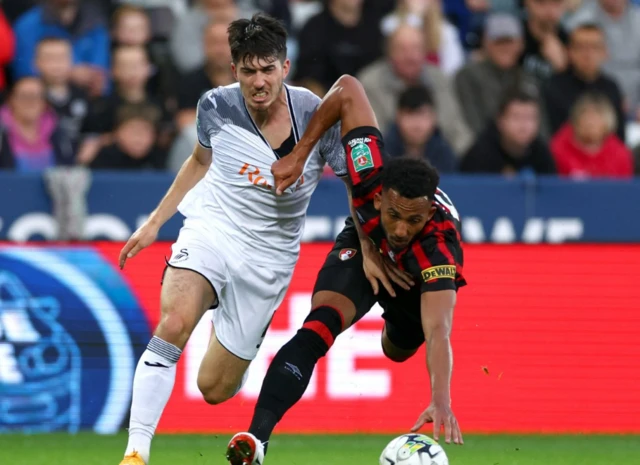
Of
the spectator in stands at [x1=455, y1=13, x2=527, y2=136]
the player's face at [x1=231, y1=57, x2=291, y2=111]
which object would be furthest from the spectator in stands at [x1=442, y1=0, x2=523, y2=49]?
the player's face at [x1=231, y1=57, x2=291, y2=111]

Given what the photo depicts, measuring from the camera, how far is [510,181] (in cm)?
1029

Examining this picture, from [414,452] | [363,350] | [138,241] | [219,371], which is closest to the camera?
[414,452]

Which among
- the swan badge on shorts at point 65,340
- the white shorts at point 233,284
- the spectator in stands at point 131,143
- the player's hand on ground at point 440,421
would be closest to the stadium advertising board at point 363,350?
the swan badge on shorts at point 65,340

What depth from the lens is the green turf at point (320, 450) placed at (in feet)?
24.3

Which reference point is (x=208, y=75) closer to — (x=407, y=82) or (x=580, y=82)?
(x=407, y=82)

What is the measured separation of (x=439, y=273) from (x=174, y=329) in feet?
4.32

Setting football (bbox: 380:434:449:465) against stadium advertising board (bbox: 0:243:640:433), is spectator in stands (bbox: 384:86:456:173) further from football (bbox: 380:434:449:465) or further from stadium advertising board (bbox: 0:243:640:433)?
football (bbox: 380:434:449:465)

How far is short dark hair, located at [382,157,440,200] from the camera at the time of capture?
5984 mm

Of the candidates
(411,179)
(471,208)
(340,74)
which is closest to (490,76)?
(340,74)

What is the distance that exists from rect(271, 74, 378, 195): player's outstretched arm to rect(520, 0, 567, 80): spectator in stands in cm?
616

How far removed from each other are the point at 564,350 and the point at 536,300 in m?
0.41

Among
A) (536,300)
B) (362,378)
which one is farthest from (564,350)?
(362,378)

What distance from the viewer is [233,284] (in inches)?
271

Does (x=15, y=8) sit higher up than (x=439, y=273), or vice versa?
(x=15, y=8)
